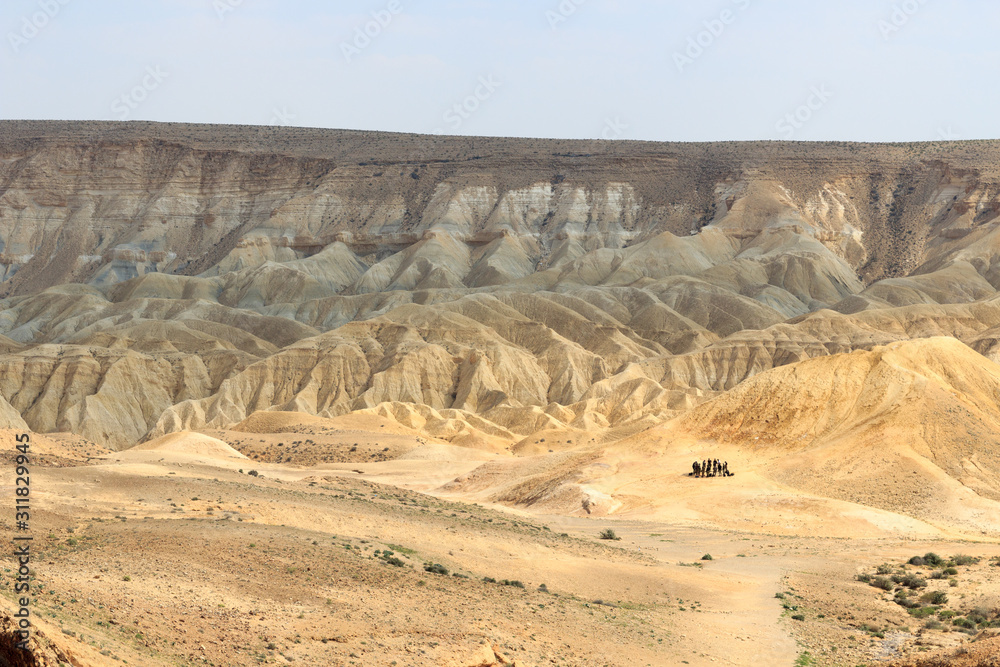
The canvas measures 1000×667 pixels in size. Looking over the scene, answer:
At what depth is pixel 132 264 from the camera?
484 ft

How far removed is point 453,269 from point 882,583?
4389 inches

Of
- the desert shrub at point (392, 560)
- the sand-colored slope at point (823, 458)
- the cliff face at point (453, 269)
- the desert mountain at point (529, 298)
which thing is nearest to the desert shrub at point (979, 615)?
the desert shrub at point (392, 560)

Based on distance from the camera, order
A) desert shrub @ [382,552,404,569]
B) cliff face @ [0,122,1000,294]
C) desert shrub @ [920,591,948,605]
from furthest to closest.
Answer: cliff face @ [0,122,1000,294], desert shrub @ [920,591,948,605], desert shrub @ [382,552,404,569]

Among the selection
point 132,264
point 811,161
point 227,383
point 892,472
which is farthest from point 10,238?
point 892,472

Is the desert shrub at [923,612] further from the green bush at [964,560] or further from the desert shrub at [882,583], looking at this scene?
the green bush at [964,560]

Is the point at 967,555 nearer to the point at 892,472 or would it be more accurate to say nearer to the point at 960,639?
the point at 960,639

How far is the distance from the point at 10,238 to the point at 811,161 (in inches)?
4166

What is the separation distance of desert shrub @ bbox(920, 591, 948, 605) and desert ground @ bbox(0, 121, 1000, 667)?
256mm

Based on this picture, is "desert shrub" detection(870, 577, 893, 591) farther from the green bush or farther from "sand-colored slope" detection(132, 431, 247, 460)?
"sand-colored slope" detection(132, 431, 247, 460)

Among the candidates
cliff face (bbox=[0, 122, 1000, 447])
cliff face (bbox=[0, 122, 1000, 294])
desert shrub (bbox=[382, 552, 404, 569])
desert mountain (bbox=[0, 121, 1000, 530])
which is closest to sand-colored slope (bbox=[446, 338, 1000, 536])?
desert mountain (bbox=[0, 121, 1000, 530])

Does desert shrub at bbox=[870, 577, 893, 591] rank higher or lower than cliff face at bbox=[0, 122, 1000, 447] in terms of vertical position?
lower

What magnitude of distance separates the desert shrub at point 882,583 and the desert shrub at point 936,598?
1473 mm

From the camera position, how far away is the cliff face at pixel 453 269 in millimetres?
94000

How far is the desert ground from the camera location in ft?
69.1
